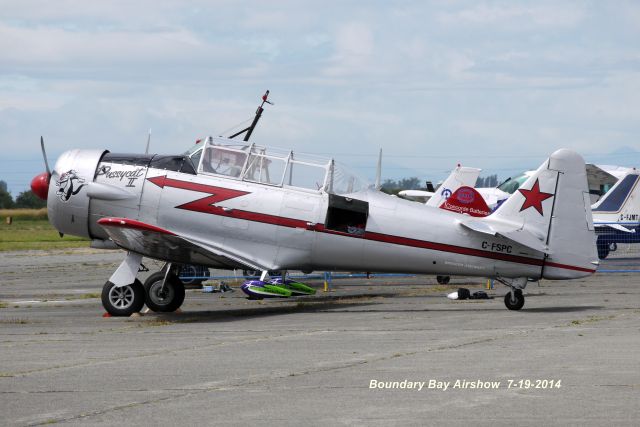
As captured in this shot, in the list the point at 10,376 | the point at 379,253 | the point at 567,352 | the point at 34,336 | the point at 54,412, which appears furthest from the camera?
the point at 379,253

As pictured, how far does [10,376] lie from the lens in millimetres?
9039

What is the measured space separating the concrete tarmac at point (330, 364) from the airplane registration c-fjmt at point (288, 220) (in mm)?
750

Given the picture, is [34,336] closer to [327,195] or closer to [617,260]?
[327,195]

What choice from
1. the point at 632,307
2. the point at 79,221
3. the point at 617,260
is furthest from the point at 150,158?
the point at 617,260

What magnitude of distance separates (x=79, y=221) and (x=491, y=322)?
Answer: 6927 millimetres

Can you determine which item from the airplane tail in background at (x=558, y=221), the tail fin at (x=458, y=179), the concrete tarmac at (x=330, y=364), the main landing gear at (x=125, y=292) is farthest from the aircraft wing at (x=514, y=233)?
the tail fin at (x=458, y=179)

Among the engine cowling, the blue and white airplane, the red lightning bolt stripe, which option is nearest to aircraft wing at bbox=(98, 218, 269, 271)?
the red lightning bolt stripe

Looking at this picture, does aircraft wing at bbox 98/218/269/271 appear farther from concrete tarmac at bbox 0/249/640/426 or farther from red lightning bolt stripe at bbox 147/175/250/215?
concrete tarmac at bbox 0/249/640/426

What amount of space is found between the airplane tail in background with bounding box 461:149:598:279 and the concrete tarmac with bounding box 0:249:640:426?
788 mm

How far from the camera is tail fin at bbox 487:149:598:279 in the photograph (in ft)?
47.6

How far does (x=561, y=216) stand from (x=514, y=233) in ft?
2.50

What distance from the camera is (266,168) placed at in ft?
51.2

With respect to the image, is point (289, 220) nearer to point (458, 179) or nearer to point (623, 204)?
point (458, 179)

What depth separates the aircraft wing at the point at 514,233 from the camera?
47.6ft
